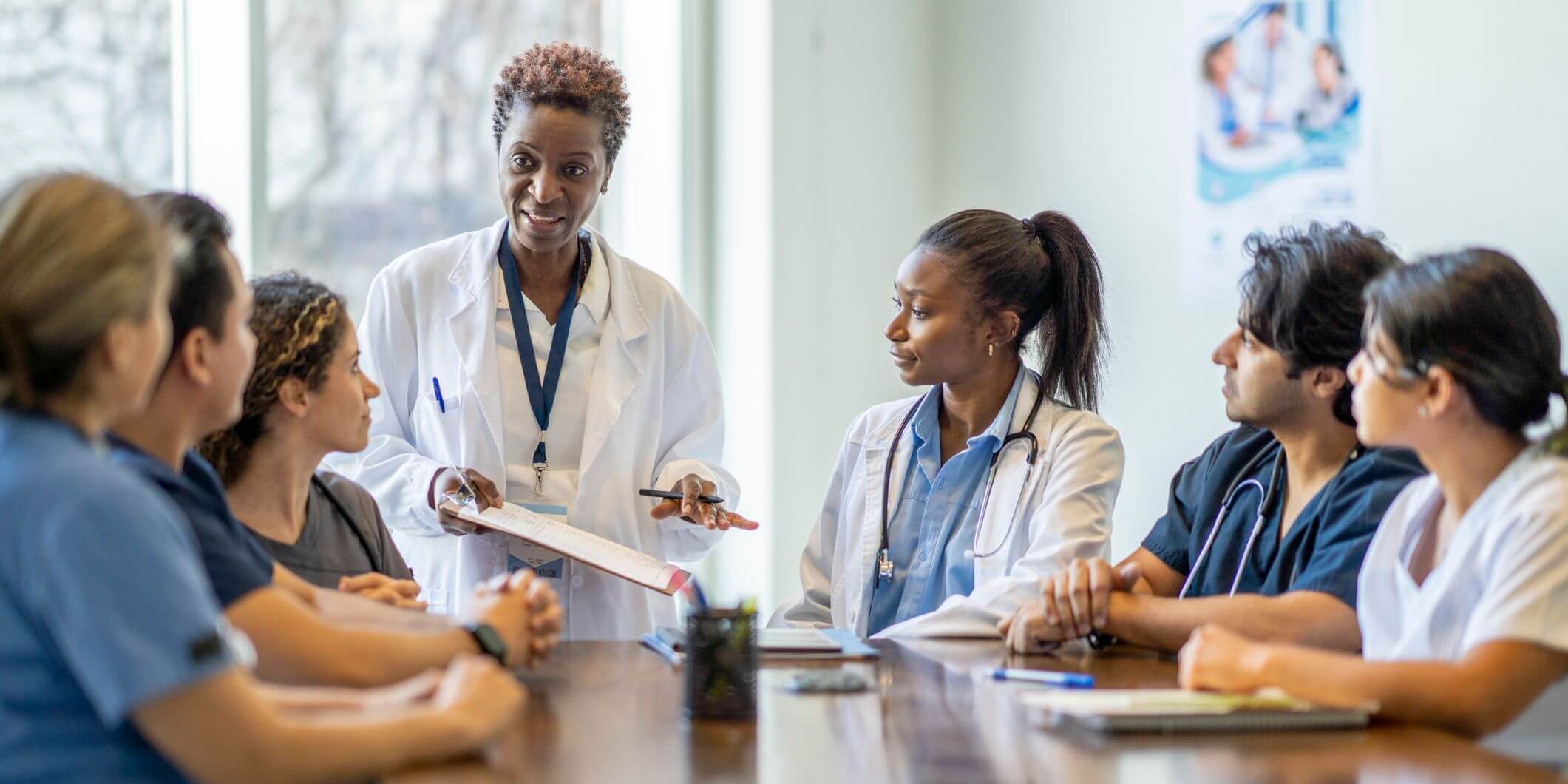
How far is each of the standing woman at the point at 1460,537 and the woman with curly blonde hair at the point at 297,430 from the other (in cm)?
129

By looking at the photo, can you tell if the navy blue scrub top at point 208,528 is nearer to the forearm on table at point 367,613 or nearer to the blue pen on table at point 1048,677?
the forearm on table at point 367,613

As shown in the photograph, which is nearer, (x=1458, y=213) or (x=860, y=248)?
(x=1458, y=213)

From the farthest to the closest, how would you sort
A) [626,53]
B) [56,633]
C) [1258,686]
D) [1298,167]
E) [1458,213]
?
[626,53] → [1298,167] → [1458,213] → [1258,686] → [56,633]

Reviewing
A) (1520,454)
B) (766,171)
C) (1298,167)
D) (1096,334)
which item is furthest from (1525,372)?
(766,171)

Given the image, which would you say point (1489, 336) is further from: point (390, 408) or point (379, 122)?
point (379, 122)

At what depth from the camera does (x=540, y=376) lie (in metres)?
3.03

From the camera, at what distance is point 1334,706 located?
5.47 ft

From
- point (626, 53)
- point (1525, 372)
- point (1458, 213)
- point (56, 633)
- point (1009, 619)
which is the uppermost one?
point (626, 53)

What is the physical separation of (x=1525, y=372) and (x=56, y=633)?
1680mm

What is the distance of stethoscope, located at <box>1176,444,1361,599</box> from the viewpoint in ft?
7.73

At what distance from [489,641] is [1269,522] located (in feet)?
4.24

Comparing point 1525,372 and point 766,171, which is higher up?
point 766,171

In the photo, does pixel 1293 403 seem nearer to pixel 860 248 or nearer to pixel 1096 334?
pixel 1096 334

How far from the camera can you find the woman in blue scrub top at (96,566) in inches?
46.4
